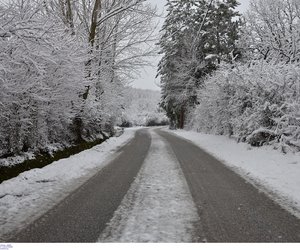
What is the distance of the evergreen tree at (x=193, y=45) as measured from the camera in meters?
30.8

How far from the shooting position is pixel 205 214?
5590 mm

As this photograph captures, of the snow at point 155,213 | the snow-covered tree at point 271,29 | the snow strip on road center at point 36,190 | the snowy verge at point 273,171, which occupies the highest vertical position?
the snow-covered tree at point 271,29

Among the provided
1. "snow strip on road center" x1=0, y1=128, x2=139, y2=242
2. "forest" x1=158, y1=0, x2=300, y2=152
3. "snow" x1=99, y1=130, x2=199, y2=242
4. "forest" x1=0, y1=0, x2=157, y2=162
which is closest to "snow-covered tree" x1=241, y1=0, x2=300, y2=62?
"forest" x1=158, y1=0, x2=300, y2=152

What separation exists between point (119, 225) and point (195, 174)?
15.6ft

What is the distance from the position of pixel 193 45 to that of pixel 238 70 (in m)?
17.5

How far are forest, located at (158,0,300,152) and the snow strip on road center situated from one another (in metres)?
7.46

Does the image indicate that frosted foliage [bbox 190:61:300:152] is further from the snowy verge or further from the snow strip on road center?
the snow strip on road center

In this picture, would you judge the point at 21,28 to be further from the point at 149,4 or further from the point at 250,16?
the point at 250,16

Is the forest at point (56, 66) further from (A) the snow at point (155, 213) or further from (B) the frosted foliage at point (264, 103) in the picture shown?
(B) the frosted foliage at point (264, 103)

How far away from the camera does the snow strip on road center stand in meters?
5.47

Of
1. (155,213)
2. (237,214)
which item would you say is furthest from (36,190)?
(237,214)

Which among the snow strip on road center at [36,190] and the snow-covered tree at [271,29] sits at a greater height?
the snow-covered tree at [271,29]

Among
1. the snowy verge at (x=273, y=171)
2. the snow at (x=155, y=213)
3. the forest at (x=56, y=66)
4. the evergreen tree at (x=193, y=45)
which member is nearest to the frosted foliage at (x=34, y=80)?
the forest at (x=56, y=66)

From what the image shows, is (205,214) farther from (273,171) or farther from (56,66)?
(56,66)
